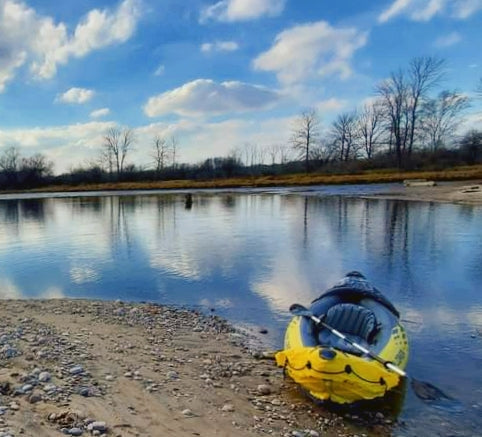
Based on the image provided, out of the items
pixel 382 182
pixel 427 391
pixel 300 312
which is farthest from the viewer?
pixel 382 182

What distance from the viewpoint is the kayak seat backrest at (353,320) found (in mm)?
6531

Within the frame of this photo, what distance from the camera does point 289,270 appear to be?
1285 cm

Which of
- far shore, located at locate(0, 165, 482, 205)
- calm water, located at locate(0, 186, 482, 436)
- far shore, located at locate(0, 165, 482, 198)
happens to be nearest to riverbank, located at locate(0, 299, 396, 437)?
calm water, located at locate(0, 186, 482, 436)

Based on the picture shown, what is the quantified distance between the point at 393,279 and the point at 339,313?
17.7 feet

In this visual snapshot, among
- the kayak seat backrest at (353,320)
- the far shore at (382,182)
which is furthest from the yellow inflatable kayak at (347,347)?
the far shore at (382,182)

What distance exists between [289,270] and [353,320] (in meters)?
6.16

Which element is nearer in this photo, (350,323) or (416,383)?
(416,383)

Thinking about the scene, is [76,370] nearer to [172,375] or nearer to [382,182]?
[172,375]

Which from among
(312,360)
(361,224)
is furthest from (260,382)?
(361,224)

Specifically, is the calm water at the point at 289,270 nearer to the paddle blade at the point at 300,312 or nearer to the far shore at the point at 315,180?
the paddle blade at the point at 300,312

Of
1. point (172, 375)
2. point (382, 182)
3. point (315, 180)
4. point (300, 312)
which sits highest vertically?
point (315, 180)

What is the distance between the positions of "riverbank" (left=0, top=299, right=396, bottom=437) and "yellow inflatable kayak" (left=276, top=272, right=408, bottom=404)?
1.18 ft

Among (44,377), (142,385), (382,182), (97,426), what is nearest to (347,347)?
(142,385)

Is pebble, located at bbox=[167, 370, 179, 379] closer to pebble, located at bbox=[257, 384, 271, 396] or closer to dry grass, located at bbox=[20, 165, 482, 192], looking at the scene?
pebble, located at bbox=[257, 384, 271, 396]
